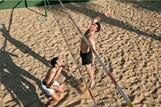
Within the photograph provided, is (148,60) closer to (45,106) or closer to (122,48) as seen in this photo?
(122,48)

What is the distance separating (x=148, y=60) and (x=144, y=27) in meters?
2.55

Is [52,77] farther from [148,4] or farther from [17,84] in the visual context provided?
[148,4]

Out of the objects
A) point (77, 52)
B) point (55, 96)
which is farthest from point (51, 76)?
point (77, 52)

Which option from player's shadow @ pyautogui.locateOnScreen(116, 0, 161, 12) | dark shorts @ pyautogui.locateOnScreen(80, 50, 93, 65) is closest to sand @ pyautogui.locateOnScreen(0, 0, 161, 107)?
player's shadow @ pyautogui.locateOnScreen(116, 0, 161, 12)

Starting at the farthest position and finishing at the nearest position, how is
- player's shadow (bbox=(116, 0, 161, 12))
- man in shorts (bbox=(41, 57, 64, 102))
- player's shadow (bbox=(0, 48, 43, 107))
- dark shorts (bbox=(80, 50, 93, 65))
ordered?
player's shadow (bbox=(116, 0, 161, 12)) < dark shorts (bbox=(80, 50, 93, 65)) < player's shadow (bbox=(0, 48, 43, 107)) < man in shorts (bbox=(41, 57, 64, 102))

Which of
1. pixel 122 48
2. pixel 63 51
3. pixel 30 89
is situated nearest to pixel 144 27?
pixel 122 48

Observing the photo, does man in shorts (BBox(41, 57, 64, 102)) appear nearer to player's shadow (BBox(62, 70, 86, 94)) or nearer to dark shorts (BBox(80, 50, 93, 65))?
dark shorts (BBox(80, 50, 93, 65))

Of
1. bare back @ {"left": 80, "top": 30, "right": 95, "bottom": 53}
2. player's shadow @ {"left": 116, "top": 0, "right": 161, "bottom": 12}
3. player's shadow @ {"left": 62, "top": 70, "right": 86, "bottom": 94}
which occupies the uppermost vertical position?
bare back @ {"left": 80, "top": 30, "right": 95, "bottom": 53}

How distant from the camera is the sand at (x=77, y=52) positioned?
25.9ft

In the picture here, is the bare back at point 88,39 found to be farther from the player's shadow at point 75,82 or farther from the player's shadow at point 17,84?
the player's shadow at point 17,84

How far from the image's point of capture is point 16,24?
12.2 meters

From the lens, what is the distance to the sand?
25.9 ft

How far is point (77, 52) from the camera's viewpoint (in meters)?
10.0

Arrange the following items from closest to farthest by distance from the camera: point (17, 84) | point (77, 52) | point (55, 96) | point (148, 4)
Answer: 1. point (55, 96)
2. point (17, 84)
3. point (77, 52)
4. point (148, 4)
